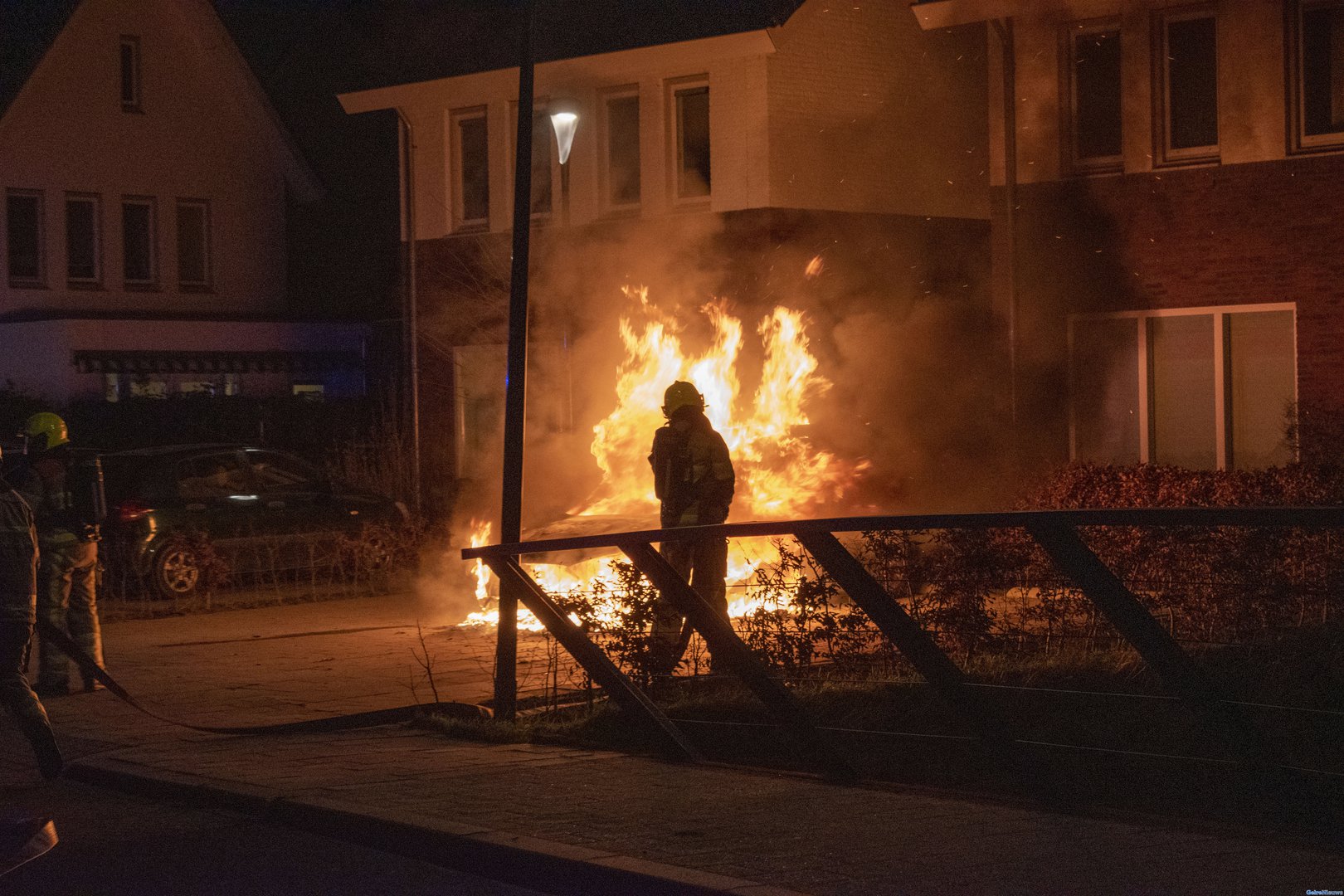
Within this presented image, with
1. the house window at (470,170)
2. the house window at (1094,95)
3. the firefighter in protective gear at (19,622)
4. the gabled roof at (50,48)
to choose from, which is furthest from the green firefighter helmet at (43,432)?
the gabled roof at (50,48)

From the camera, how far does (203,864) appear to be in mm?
6688

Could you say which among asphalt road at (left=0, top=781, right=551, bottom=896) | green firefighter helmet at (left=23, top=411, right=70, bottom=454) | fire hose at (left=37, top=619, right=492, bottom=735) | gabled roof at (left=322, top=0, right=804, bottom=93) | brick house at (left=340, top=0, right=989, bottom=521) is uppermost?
gabled roof at (left=322, top=0, right=804, bottom=93)

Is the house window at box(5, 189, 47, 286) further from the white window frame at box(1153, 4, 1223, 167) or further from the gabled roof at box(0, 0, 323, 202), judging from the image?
the white window frame at box(1153, 4, 1223, 167)

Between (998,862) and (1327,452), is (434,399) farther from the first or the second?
(998,862)

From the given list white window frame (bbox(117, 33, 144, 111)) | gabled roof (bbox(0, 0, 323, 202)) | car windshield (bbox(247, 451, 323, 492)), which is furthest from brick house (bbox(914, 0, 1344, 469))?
white window frame (bbox(117, 33, 144, 111))

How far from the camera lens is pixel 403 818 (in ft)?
22.8

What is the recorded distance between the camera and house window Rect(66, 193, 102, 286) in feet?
96.4

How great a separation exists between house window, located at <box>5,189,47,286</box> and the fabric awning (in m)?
2.29

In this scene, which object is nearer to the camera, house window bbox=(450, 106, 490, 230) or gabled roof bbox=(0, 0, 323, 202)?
house window bbox=(450, 106, 490, 230)

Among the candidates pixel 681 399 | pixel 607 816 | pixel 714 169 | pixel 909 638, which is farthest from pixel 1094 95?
pixel 607 816

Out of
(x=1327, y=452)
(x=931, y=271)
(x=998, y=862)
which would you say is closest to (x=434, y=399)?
(x=931, y=271)

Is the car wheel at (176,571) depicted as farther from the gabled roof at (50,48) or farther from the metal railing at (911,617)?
the gabled roof at (50,48)

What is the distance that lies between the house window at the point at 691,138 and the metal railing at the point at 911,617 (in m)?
12.3

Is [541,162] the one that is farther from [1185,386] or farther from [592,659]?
[592,659]
